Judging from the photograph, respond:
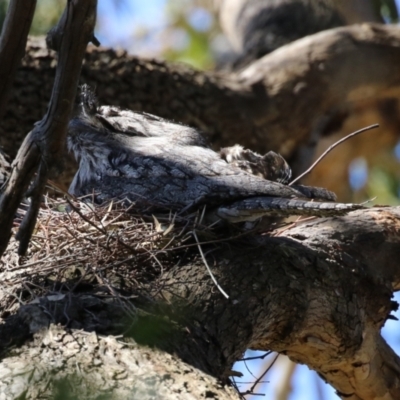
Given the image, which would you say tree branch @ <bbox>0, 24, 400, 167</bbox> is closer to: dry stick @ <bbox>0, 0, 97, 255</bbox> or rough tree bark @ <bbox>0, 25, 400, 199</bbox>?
rough tree bark @ <bbox>0, 25, 400, 199</bbox>

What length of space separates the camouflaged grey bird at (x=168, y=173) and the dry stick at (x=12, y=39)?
3.73ft

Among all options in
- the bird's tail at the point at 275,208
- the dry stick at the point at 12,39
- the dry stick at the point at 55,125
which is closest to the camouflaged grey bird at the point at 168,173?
the bird's tail at the point at 275,208

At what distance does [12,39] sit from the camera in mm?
2422

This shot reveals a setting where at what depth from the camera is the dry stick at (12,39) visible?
2340mm

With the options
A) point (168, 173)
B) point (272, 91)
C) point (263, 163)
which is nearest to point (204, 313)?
point (168, 173)

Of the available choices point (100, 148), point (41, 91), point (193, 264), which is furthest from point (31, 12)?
point (41, 91)

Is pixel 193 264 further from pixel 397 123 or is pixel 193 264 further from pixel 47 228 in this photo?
pixel 397 123

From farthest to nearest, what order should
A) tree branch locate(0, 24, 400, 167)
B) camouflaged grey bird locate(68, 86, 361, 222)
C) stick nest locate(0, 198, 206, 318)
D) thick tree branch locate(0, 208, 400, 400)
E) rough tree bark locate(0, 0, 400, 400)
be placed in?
1. tree branch locate(0, 24, 400, 167)
2. camouflaged grey bird locate(68, 86, 361, 222)
3. stick nest locate(0, 198, 206, 318)
4. thick tree branch locate(0, 208, 400, 400)
5. rough tree bark locate(0, 0, 400, 400)

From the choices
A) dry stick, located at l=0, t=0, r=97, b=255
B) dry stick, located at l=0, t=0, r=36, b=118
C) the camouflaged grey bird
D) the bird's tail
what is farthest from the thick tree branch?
dry stick, located at l=0, t=0, r=36, b=118

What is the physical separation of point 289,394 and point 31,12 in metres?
6.07

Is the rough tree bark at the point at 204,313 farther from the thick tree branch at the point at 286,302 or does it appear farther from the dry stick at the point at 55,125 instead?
the dry stick at the point at 55,125

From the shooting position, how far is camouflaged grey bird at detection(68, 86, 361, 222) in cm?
323

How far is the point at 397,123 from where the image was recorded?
28.7ft

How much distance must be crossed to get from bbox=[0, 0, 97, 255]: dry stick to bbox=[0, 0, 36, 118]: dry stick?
0.11 metres
